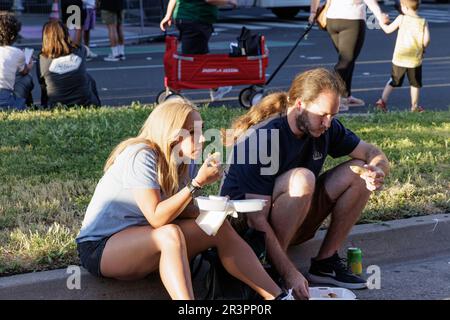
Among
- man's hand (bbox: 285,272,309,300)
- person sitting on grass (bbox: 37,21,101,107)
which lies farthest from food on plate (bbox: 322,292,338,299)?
person sitting on grass (bbox: 37,21,101,107)

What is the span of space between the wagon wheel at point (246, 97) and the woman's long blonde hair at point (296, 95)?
5157 mm

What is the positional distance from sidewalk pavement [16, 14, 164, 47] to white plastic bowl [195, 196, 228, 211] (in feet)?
42.6

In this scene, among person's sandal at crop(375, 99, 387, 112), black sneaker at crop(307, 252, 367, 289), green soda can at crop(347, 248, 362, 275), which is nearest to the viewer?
black sneaker at crop(307, 252, 367, 289)

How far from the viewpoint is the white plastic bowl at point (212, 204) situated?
14.3 feet

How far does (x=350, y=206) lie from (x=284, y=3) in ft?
57.2

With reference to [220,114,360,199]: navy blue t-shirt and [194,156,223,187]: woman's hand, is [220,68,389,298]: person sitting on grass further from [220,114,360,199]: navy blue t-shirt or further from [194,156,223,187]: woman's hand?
[194,156,223,187]: woman's hand

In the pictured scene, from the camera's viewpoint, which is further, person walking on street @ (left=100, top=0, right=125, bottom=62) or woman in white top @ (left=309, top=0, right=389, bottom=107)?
person walking on street @ (left=100, top=0, right=125, bottom=62)

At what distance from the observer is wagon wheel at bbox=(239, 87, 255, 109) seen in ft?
34.2

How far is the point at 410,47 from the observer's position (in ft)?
33.4

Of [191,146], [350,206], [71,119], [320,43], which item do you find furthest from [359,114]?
[320,43]

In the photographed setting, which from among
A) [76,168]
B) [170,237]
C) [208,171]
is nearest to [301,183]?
[208,171]

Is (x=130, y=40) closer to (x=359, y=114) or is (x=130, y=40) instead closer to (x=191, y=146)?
(x=359, y=114)

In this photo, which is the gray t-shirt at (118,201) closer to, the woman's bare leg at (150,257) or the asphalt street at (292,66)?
the woman's bare leg at (150,257)

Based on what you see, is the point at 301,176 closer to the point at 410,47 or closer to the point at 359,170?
the point at 359,170
